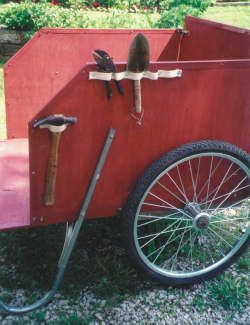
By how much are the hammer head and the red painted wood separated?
0.55 m

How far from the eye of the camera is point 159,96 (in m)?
2.05

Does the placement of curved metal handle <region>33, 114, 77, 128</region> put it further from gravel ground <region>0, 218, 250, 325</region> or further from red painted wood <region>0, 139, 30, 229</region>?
gravel ground <region>0, 218, 250, 325</region>

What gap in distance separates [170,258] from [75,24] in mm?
4195

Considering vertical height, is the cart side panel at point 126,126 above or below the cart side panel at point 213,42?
below

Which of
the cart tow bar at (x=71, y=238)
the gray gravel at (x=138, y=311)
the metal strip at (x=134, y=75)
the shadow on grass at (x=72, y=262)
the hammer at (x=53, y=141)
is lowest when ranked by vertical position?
the gray gravel at (x=138, y=311)

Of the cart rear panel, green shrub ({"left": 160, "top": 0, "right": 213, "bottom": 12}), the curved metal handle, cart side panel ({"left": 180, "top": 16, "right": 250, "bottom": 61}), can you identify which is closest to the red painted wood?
the cart rear panel

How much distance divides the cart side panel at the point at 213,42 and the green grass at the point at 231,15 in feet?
21.7

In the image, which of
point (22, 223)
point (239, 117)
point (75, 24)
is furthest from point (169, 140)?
point (75, 24)

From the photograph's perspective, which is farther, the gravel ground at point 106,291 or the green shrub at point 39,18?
the green shrub at point 39,18

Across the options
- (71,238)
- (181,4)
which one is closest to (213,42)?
(71,238)

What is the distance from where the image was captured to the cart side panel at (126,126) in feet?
6.33

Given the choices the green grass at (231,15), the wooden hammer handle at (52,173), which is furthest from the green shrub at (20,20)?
the green grass at (231,15)

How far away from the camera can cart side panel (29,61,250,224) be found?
1930 millimetres

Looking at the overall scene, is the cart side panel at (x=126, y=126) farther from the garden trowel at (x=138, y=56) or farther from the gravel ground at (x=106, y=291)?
the gravel ground at (x=106, y=291)
